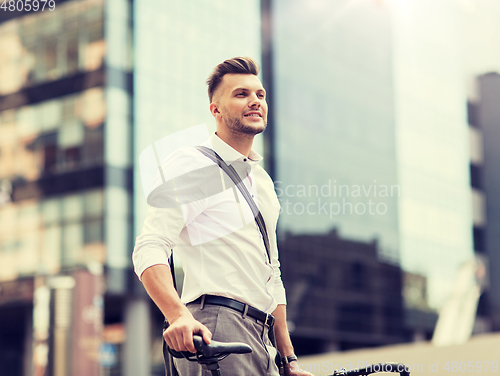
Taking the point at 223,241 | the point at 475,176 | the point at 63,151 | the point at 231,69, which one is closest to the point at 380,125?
the point at 475,176

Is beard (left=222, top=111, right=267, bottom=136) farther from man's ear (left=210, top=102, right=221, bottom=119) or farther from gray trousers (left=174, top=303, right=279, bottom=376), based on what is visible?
gray trousers (left=174, top=303, right=279, bottom=376)

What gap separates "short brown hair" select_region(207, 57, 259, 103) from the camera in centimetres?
265

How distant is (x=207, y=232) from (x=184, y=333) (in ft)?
1.66

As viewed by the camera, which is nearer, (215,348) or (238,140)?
(215,348)

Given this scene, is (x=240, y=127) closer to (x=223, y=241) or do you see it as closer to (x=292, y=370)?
(x=223, y=241)

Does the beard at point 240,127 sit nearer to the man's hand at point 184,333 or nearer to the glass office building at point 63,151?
the man's hand at point 184,333

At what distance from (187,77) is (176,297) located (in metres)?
27.5

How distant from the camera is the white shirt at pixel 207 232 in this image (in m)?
2.32

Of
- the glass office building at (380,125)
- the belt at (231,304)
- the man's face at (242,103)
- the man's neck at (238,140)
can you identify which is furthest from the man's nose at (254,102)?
the glass office building at (380,125)

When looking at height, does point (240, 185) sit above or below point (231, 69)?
below

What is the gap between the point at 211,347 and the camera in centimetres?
199

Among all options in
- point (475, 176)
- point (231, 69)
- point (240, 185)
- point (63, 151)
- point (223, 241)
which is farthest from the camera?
point (475, 176)

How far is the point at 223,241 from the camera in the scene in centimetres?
241

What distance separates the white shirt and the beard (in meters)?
0.18
